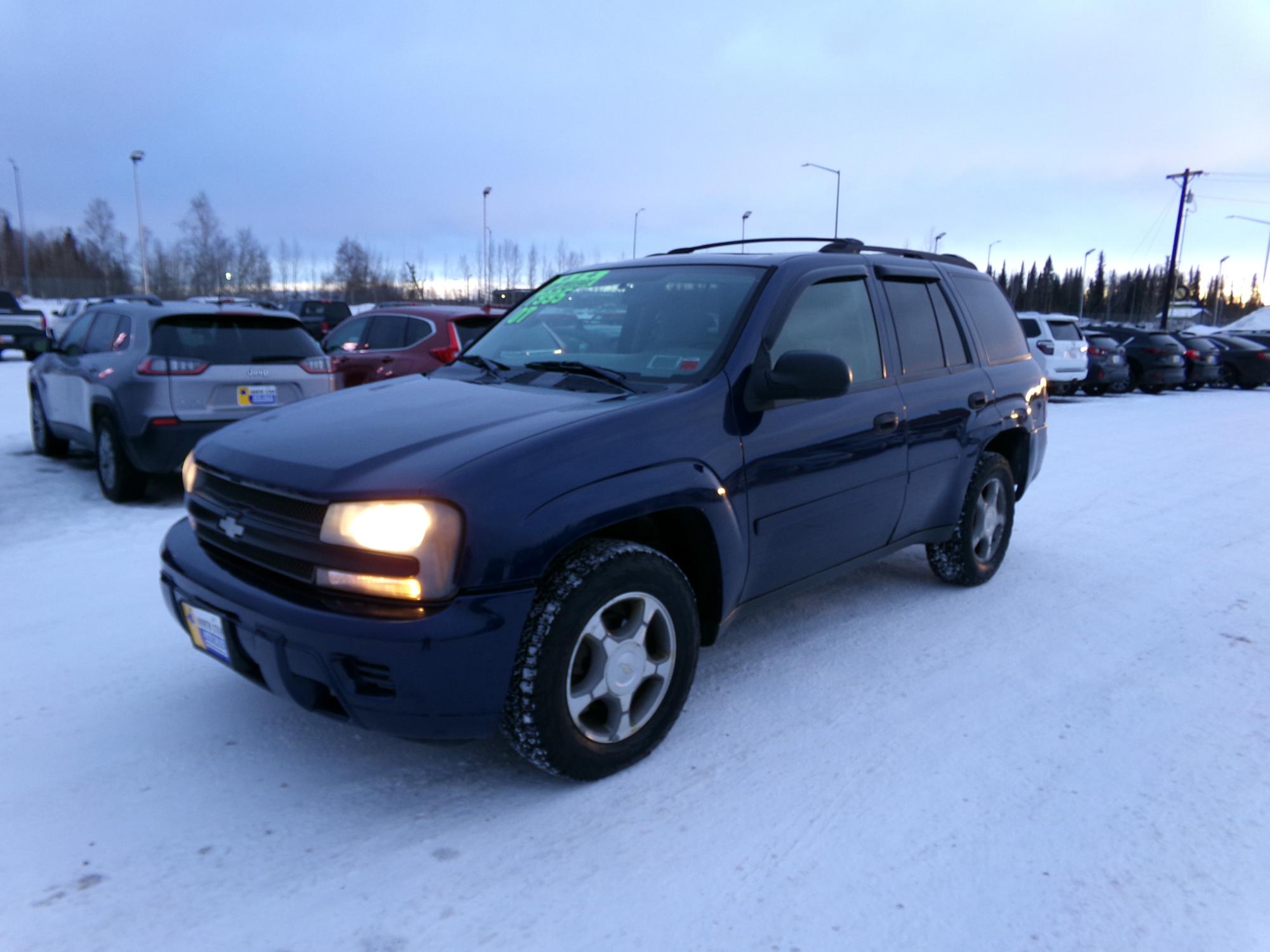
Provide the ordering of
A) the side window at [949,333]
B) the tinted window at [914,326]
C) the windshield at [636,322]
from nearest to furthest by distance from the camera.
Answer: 1. the windshield at [636,322]
2. the tinted window at [914,326]
3. the side window at [949,333]

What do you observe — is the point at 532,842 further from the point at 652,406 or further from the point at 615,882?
the point at 652,406

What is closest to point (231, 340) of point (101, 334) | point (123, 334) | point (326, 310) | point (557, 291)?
point (123, 334)

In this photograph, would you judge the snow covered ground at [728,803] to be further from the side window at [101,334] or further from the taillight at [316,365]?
the side window at [101,334]

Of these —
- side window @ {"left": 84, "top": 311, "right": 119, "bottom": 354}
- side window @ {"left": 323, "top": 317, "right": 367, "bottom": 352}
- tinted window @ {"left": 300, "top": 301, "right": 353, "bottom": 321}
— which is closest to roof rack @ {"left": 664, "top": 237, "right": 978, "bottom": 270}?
side window @ {"left": 84, "top": 311, "right": 119, "bottom": 354}

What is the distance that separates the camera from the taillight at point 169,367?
6.50 meters

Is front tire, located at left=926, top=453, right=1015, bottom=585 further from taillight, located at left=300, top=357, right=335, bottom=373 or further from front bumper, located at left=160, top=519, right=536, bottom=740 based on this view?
taillight, located at left=300, top=357, right=335, bottom=373

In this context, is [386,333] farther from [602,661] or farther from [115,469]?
[602,661]

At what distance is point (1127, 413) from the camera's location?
15688 millimetres

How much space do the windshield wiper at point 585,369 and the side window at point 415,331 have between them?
6331 mm

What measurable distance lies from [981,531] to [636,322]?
2.51 metres

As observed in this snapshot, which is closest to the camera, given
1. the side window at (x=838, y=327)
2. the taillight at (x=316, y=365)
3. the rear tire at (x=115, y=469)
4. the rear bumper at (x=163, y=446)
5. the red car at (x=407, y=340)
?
the side window at (x=838, y=327)

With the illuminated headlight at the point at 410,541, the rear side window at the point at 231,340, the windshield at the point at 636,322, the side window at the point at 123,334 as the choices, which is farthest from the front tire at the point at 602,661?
the side window at the point at 123,334

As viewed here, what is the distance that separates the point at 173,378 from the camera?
6.52 m

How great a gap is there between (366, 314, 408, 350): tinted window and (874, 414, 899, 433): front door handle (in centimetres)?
719
